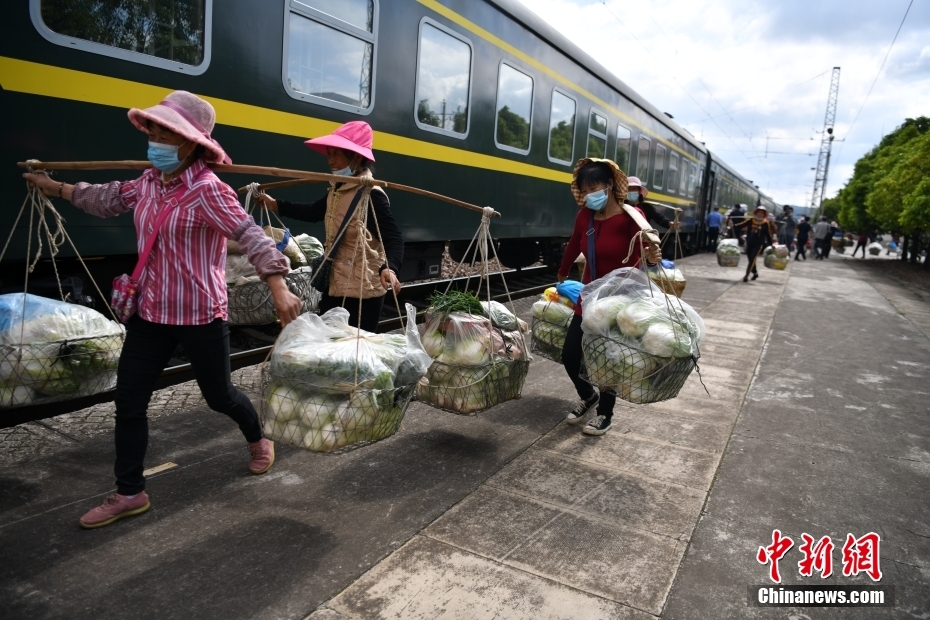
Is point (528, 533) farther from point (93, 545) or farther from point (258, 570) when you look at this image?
point (93, 545)

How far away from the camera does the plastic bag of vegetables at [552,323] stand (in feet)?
15.4

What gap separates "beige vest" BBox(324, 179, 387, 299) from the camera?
141 inches

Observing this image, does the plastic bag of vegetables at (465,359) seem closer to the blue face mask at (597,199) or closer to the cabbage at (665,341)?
the cabbage at (665,341)

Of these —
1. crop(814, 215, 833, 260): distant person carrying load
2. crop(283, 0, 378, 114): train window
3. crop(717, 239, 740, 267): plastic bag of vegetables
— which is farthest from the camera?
crop(814, 215, 833, 260): distant person carrying load

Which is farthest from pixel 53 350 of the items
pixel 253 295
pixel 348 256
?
pixel 253 295

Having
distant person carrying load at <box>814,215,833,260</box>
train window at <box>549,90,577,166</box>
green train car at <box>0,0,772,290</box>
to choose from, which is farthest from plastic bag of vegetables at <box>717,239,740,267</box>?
distant person carrying load at <box>814,215,833,260</box>

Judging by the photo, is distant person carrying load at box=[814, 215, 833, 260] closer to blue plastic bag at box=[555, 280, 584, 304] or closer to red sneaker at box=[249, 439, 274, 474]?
blue plastic bag at box=[555, 280, 584, 304]

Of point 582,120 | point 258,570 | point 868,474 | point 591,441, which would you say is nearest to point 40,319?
point 258,570

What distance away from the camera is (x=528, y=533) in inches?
115

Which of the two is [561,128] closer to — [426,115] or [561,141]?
[561,141]

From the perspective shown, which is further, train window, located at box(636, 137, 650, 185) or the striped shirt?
train window, located at box(636, 137, 650, 185)

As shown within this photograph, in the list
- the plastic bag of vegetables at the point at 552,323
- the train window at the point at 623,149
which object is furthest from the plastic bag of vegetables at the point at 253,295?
the train window at the point at 623,149

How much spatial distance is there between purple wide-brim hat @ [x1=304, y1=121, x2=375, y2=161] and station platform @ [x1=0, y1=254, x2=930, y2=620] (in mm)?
1588

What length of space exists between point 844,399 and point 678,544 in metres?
3.14
